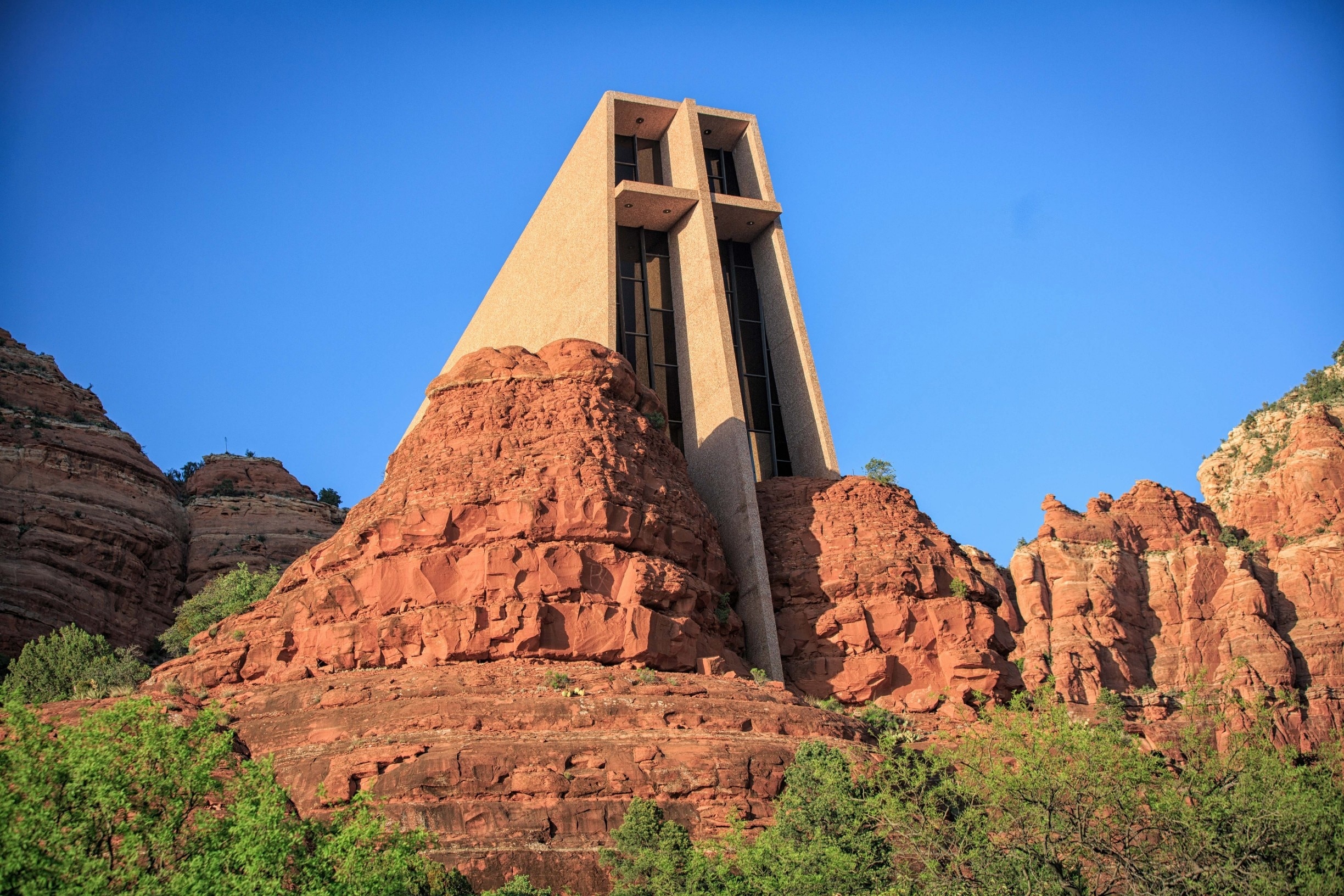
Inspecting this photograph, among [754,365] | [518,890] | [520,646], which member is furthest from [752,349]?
[518,890]

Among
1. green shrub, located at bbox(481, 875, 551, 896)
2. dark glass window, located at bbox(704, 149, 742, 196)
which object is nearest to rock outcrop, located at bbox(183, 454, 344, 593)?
dark glass window, located at bbox(704, 149, 742, 196)

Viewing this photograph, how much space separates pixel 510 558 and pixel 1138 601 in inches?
1622

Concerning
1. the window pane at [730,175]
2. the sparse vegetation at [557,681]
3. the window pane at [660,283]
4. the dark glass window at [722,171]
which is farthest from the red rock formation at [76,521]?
the window pane at [730,175]

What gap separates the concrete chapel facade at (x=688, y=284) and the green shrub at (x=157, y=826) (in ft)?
71.3

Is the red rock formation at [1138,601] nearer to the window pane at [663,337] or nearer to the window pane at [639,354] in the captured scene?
the window pane at [663,337]

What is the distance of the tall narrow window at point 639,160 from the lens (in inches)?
1918

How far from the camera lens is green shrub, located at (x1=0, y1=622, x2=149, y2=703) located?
107ft

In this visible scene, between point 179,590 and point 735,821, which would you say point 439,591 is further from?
point 179,590

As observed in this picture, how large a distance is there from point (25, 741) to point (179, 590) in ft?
101

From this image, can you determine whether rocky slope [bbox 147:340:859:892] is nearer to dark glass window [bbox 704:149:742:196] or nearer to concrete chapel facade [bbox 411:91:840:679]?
concrete chapel facade [bbox 411:91:840:679]

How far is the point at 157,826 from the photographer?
700 inches

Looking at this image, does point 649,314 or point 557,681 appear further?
point 649,314

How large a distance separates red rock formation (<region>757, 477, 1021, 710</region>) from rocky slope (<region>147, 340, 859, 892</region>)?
7.25 feet

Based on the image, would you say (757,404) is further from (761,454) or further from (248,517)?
(248,517)
